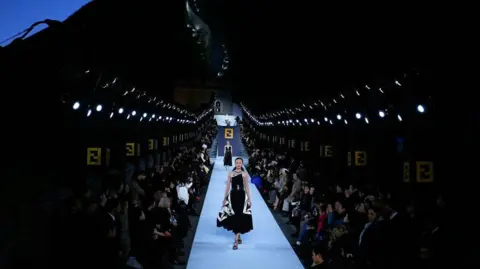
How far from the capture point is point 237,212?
10297mm

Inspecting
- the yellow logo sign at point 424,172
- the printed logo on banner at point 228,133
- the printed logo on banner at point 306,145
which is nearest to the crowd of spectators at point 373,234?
the yellow logo sign at point 424,172

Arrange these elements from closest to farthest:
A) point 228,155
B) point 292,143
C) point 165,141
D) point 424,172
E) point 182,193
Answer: point 424,172, point 182,193, point 165,141, point 292,143, point 228,155

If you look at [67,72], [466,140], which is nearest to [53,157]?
[67,72]

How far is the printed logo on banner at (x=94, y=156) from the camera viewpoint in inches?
438

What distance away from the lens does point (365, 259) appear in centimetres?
687

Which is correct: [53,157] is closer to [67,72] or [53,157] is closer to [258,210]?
[67,72]

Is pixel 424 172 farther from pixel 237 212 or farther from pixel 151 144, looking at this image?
pixel 151 144

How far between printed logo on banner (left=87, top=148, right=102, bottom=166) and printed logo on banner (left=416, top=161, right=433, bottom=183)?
22.7 feet

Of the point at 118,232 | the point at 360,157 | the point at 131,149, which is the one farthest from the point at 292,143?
the point at 118,232

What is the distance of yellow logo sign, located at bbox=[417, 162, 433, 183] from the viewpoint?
10047 mm

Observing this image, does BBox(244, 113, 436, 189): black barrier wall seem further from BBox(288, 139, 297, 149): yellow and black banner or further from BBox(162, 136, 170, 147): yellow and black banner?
BBox(162, 136, 170, 147): yellow and black banner

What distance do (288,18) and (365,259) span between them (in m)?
5.34

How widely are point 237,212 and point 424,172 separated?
393cm

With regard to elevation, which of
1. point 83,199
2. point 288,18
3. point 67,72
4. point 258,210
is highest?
point 288,18
